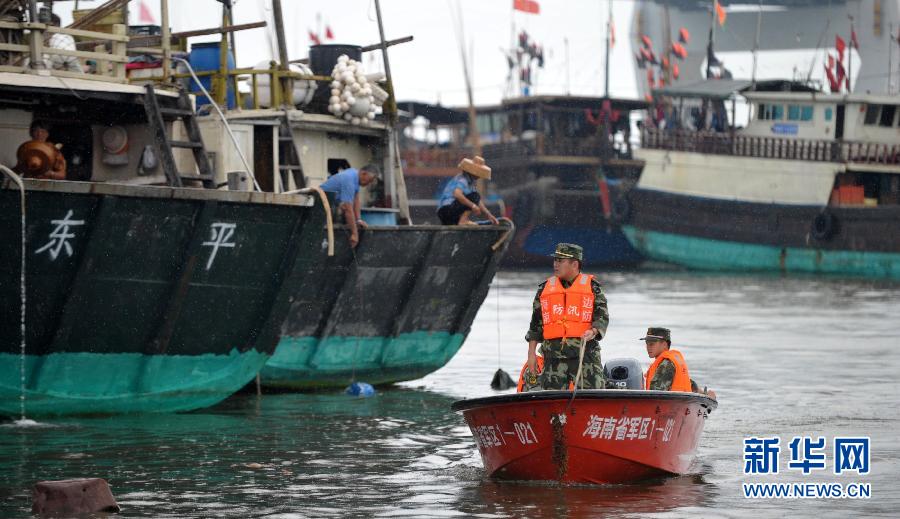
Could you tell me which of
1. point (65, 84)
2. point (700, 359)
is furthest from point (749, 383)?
point (65, 84)

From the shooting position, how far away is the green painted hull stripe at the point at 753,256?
4878 cm

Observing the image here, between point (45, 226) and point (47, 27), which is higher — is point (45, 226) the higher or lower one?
the lower one

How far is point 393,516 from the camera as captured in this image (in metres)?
10.4

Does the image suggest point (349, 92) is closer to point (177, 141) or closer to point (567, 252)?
point (177, 141)

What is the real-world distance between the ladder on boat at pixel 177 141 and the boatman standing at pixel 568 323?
4.64m

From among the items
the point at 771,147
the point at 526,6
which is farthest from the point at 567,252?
the point at 526,6

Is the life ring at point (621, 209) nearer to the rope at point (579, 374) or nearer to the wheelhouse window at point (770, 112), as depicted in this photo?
the wheelhouse window at point (770, 112)

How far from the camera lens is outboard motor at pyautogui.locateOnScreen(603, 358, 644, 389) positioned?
501 inches

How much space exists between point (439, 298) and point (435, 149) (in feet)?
132

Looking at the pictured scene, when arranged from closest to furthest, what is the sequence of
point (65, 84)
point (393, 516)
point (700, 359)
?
point (393, 516) → point (65, 84) → point (700, 359)

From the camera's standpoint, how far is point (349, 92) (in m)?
19.0

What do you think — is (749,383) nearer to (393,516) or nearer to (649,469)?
(649,469)

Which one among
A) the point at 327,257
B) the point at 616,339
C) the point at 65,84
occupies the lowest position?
the point at 616,339

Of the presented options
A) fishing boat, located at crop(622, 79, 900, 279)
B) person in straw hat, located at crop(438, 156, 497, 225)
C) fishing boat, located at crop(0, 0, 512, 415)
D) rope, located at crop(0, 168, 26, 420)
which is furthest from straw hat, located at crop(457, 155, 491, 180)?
fishing boat, located at crop(622, 79, 900, 279)
